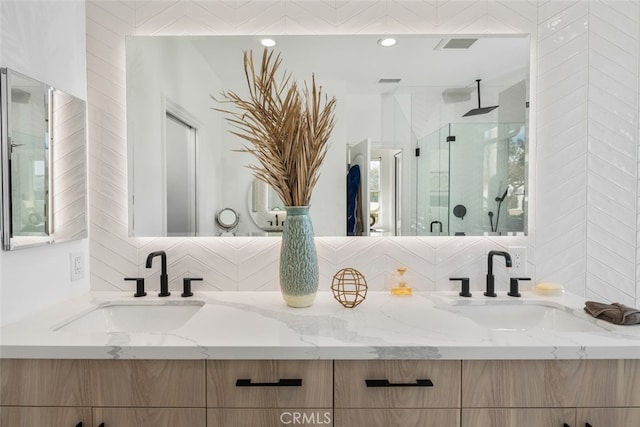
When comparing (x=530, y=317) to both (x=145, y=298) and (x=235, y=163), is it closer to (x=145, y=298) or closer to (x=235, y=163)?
(x=235, y=163)

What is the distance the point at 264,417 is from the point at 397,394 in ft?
1.30

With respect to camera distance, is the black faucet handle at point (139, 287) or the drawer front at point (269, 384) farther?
the black faucet handle at point (139, 287)

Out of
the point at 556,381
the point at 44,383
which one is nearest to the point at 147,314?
the point at 44,383

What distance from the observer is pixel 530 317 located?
4.95ft

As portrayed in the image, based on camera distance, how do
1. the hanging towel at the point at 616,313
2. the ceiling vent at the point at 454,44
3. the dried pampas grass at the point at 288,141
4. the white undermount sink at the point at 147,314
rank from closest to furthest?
the hanging towel at the point at 616,313, the dried pampas grass at the point at 288,141, the white undermount sink at the point at 147,314, the ceiling vent at the point at 454,44

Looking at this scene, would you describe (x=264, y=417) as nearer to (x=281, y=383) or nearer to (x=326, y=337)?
(x=281, y=383)

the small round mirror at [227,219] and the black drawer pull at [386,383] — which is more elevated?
the small round mirror at [227,219]

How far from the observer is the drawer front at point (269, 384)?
1046 mm

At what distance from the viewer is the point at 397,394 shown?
3.45ft

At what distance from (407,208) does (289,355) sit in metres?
0.92

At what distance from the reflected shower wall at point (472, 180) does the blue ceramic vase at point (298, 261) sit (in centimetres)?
57

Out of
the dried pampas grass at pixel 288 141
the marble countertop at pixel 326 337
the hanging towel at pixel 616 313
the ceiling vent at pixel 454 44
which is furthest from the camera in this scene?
the ceiling vent at pixel 454 44

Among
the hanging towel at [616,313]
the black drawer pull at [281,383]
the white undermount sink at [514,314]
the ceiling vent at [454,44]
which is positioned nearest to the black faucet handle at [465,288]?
the white undermount sink at [514,314]

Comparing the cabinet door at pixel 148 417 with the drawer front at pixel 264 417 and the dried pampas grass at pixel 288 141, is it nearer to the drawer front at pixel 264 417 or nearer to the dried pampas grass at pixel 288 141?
the drawer front at pixel 264 417
